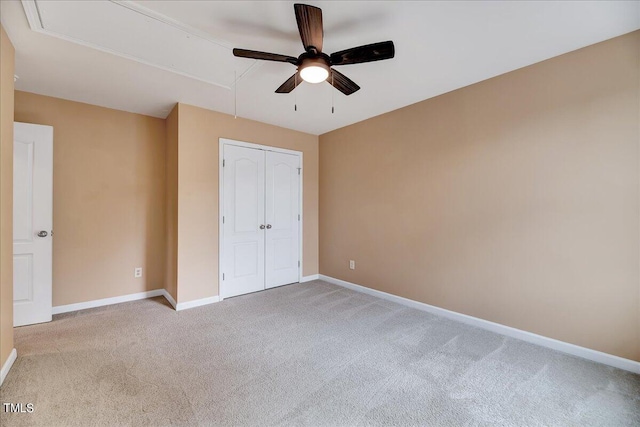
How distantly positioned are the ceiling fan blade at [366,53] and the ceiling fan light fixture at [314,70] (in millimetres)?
98

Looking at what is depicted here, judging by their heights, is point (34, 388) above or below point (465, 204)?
below

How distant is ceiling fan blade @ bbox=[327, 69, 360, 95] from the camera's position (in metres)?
2.09

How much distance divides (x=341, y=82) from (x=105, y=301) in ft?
12.7

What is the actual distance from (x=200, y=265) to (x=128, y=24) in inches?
100

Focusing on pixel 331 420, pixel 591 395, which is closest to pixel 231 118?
pixel 331 420

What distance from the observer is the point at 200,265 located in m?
3.45

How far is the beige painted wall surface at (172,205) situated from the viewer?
3342mm

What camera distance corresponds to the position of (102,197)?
11.2ft

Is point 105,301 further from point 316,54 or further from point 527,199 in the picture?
point 527,199

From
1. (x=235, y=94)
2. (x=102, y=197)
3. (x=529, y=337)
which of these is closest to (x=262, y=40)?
(x=235, y=94)

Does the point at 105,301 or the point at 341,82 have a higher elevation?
the point at 341,82

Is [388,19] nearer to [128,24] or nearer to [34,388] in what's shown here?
[128,24]

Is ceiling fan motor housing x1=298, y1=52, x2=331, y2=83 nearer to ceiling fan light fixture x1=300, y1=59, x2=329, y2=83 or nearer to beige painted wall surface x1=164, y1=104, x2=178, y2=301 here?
ceiling fan light fixture x1=300, y1=59, x2=329, y2=83

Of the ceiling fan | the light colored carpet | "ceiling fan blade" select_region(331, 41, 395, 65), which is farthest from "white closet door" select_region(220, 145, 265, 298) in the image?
"ceiling fan blade" select_region(331, 41, 395, 65)
